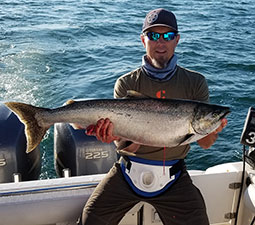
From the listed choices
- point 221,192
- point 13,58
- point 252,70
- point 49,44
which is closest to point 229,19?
point 252,70

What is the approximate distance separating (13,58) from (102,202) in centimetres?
959

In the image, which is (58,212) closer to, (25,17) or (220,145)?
(220,145)

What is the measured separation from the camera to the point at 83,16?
59.2ft

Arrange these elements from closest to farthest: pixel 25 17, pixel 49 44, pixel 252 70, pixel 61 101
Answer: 1. pixel 61 101
2. pixel 252 70
3. pixel 49 44
4. pixel 25 17

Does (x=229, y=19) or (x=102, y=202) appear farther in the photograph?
(x=229, y=19)

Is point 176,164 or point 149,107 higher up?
point 149,107

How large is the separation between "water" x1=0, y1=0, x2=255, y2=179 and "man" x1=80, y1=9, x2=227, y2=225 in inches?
124

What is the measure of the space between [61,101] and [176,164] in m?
6.60

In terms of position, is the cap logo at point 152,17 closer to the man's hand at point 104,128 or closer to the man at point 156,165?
the man at point 156,165

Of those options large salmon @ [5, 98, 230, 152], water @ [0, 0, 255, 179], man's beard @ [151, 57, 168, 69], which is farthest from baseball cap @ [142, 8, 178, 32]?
water @ [0, 0, 255, 179]

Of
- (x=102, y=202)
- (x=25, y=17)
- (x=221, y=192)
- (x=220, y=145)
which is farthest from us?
(x=25, y=17)

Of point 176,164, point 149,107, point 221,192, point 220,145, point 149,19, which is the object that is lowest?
point 220,145

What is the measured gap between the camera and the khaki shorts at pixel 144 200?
3527 millimetres

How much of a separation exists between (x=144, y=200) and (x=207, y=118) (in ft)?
3.32
